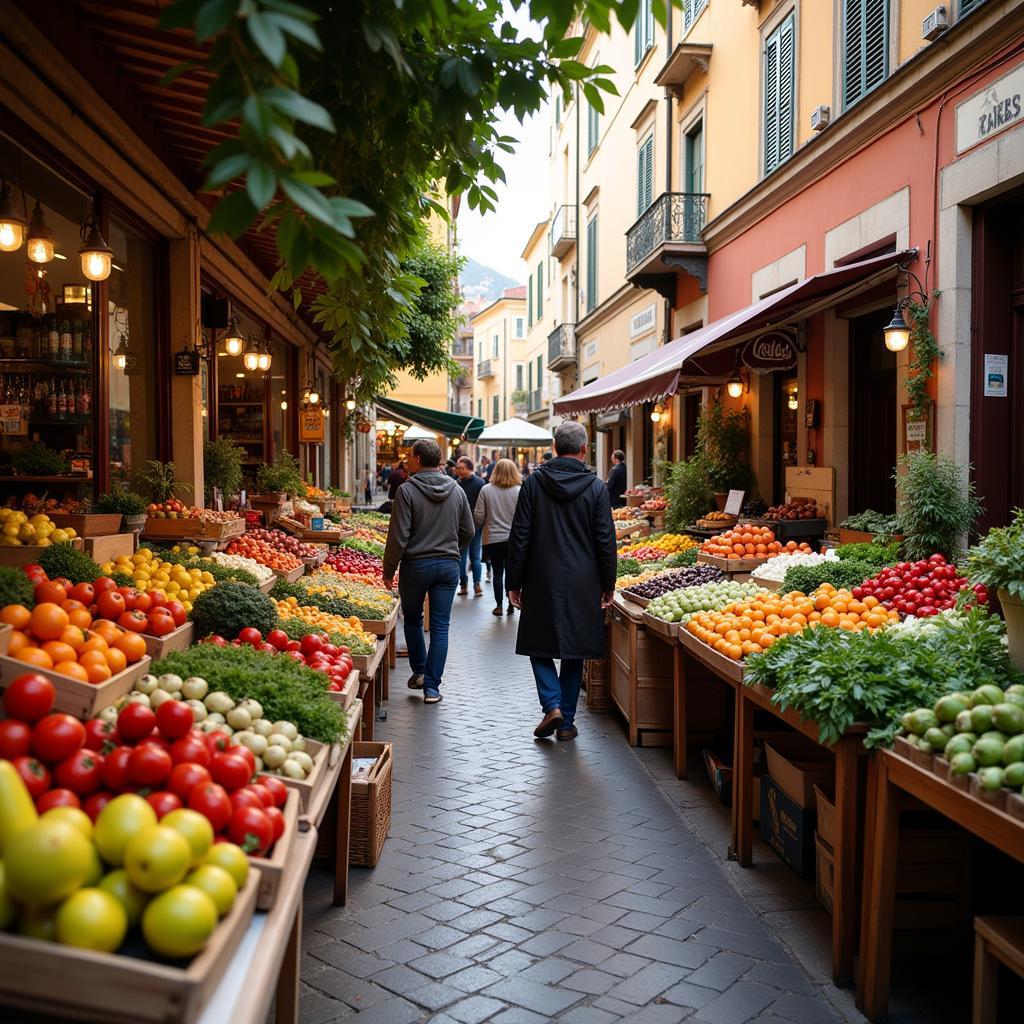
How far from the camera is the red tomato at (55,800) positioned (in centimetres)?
233

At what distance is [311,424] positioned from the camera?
15.3 m

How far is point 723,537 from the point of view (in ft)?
31.6

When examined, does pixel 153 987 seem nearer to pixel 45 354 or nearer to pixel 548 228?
pixel 45 354

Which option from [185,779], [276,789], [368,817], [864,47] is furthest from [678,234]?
[185,779]

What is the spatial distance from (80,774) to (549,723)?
15.8ft

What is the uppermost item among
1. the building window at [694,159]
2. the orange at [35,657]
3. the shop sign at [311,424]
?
the building window at [694,159]

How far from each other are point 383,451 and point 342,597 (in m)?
44.3

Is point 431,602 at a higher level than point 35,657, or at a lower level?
lower

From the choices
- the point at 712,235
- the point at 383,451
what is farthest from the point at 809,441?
the point at 383,451

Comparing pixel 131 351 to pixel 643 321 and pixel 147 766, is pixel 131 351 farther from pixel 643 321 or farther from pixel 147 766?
pixel 643 321

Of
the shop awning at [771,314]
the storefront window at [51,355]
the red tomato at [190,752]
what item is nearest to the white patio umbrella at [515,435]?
the shop awning at [771,314]

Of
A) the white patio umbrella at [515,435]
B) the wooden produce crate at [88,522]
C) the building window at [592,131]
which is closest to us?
the wooden produce crate at [88,522]

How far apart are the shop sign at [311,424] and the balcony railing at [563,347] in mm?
15591

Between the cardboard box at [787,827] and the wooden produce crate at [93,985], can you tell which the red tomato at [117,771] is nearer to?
the wooden produce crate at [93,985]
